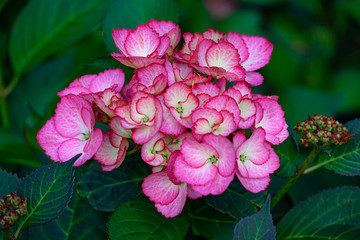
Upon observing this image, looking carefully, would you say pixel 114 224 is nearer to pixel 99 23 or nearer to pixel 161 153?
pixel 161 153

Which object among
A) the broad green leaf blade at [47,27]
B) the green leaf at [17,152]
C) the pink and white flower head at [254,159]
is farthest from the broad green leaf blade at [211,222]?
the broad green leaf blade at [47,27]

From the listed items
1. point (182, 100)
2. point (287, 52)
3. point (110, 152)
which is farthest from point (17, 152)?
point (287, 52)

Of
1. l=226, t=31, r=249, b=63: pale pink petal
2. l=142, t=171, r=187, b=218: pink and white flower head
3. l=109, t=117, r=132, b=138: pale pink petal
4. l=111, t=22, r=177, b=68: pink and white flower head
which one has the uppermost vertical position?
l=111, t=22, r=177, b=68: pink and white flower head

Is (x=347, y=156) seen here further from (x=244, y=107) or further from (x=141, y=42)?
(x=141, y=42)

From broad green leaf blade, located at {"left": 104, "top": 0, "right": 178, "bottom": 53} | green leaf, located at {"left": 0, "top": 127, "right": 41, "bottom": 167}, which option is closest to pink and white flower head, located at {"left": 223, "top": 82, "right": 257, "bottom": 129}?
broad green leaf blade, located at {"left": 104, "top": 0, "right": 178, "bottom": 53}

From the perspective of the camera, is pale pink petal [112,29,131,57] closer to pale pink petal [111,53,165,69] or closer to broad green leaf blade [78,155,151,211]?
pale pink petal [111,53,165,69]

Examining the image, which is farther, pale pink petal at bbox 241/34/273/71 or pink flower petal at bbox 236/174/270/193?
pale pink petal at bbox 241/34/273/71
